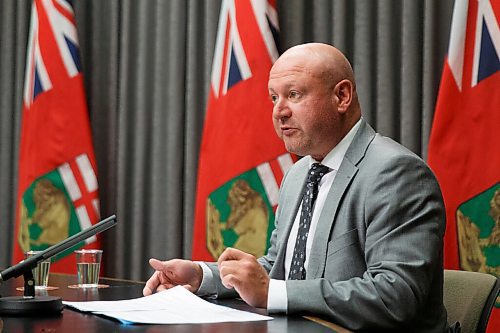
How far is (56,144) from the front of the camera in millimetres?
4336

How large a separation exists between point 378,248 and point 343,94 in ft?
1.90

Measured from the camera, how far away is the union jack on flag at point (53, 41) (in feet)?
14.1

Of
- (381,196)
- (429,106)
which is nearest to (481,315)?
(381,196)

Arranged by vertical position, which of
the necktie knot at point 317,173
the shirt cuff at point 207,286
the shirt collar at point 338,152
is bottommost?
the shirt cuff at point 207,286

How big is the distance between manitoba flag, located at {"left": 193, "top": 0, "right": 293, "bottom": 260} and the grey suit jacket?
129 cm

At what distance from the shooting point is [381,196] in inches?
84.4

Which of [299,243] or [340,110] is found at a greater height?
[340,110]

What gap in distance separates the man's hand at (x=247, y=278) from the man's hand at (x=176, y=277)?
13.8 inches

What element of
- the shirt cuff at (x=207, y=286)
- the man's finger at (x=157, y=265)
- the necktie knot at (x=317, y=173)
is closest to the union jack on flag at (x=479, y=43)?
the necktie knot at (x=317, y=173)

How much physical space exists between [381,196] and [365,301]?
0.33 metres

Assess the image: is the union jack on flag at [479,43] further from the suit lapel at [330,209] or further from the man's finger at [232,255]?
the man's finger at [232,255]

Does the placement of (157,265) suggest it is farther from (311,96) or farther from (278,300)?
(311,96)

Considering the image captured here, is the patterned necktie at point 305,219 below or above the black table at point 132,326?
above

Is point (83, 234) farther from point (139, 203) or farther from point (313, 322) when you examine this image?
point (139, 203)
